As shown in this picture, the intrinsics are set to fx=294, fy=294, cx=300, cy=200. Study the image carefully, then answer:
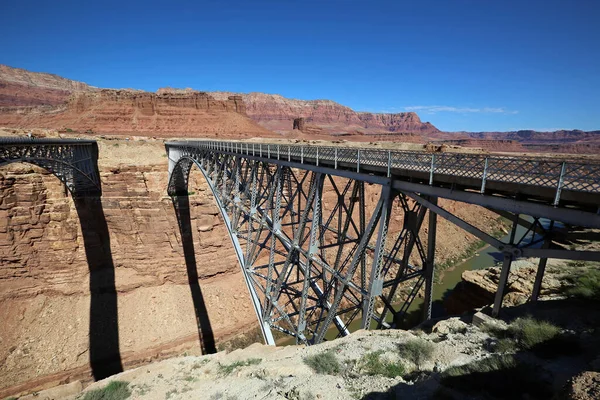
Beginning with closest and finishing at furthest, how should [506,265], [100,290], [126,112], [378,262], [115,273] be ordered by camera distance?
[506,265], [378,262], [100,290], [115,273], [126,112]

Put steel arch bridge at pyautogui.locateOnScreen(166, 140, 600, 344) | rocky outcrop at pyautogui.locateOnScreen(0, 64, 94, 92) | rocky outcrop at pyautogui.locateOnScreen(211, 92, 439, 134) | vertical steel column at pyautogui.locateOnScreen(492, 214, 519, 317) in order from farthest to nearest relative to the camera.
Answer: rocky outcrop at pyautogui.locateOnScreen(211, 92, 439, 134) < rocky outcrop at pyautogui.locateOnScreen(0, 64, 94, 92) < vertical steel column at pyautogui.locateOnScreen(492, 214, 519, 317) < steel arch bridge at pyautogui.locateOnScreen(166, 140, 600, 344)

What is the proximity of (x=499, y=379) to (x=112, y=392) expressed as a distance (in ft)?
29.0

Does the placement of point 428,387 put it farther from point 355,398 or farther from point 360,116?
point 360,116

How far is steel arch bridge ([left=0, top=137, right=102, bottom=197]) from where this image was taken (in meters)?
17.0

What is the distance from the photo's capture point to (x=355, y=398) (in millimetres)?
4883

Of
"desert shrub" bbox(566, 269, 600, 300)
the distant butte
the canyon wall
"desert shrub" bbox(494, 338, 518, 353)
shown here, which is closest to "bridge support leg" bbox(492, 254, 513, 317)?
"desert shrub" bbox(494, 338, 518, 353)

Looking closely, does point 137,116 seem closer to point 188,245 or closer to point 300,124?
point 188,245

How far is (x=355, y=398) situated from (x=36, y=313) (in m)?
23.9

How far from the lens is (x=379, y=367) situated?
554 cm

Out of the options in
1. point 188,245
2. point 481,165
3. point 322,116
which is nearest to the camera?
point 481,165

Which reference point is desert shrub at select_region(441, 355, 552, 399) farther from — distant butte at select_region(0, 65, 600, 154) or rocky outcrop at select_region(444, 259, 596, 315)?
distant butte at select_region(0, 65, 600, 154)

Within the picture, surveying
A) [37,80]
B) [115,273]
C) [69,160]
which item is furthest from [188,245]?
[37,80]

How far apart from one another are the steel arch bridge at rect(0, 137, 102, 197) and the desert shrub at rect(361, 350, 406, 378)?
1893 cm

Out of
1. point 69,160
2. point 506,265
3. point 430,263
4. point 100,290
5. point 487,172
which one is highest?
point 487,172
